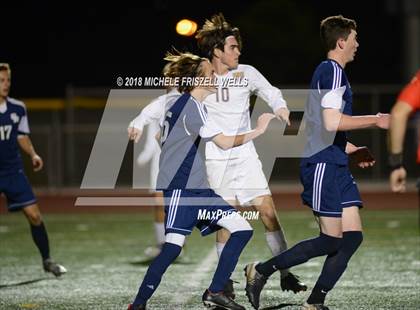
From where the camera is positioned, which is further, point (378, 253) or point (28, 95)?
point (28, 95)

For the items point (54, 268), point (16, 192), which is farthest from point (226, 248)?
point (16, 192)

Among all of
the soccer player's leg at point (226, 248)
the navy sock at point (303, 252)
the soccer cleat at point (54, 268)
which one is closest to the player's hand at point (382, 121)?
the navy sock at point (303, 252)

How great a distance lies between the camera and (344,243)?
5.61 meters

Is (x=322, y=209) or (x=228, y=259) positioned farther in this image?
(x=228, y=259)

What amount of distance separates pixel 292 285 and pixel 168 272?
172cm

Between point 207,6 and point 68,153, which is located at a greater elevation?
point 207,6

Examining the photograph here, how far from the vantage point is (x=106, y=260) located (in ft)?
28.5

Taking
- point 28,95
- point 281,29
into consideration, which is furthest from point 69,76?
point 281,29

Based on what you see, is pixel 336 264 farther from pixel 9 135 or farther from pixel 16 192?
pixel 9 135

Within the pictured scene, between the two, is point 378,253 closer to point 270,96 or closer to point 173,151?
point 270,96

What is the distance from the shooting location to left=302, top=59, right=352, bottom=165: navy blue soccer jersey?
17.6 feet

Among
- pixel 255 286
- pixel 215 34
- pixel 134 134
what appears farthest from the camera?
pixel 215 34

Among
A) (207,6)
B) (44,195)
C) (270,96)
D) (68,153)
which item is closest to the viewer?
(270,96)

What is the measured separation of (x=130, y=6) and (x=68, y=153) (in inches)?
769
